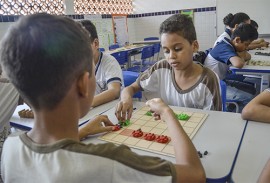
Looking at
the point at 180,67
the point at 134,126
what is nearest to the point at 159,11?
the point at 180,67

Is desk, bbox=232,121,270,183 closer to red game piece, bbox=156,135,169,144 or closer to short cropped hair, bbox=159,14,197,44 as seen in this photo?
red game piece, bbox=156,135,169,144

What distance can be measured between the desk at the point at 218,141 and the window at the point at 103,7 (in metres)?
4.82

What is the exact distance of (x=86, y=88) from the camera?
632mm

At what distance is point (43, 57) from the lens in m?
0.54

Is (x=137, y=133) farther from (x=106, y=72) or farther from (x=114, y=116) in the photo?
(x=106, y=72)

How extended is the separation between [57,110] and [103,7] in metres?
5.99

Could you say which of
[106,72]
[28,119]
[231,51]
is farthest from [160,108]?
[231,51]

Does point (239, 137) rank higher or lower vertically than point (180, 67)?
lower

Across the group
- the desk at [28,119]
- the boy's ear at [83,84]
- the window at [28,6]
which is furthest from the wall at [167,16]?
the boy's ear at [83,84]

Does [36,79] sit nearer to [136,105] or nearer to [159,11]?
[136,105]

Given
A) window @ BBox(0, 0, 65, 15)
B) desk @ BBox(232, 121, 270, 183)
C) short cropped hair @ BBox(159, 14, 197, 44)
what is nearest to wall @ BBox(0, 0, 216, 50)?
window @ BBox(0, 0, 65, 15)

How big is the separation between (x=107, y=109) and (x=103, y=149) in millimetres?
980

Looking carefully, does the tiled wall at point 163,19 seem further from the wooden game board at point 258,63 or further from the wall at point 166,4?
the wooden game board at point 258,63

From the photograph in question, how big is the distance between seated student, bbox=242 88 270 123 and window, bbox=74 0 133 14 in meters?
4.97
